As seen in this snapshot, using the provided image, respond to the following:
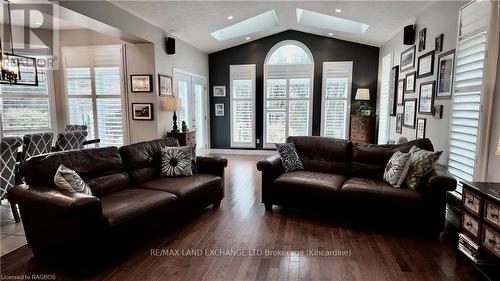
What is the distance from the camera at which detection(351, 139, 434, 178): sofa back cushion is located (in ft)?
11.7

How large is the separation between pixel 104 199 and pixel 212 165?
1469mm

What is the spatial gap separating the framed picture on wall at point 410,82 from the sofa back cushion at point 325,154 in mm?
1544

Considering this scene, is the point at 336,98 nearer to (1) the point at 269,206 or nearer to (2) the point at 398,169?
(2) the point at 398,169

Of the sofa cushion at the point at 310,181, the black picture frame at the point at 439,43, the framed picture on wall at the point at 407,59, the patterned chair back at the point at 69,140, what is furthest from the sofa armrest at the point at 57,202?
the framed picture on wall at the point at 407,59

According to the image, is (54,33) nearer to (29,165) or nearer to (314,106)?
(29,165)

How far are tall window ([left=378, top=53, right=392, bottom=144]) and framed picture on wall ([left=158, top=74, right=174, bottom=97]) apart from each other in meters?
4.41

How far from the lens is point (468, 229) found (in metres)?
2.35

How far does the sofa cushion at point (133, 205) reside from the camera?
239 centimetres

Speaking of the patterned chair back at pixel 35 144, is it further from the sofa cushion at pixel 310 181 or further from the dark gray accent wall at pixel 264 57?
the dark gray accent wall at pixel 264 57

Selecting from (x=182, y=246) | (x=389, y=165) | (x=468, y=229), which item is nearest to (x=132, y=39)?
(x=182, y=246)

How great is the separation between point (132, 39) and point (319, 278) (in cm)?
461

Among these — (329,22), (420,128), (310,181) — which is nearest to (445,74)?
(420,128)

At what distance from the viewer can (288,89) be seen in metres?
7.39

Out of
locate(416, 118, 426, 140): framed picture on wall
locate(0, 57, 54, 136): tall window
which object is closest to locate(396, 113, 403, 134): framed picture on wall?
locate(416, 118, 426, 140): framed picture on wall
